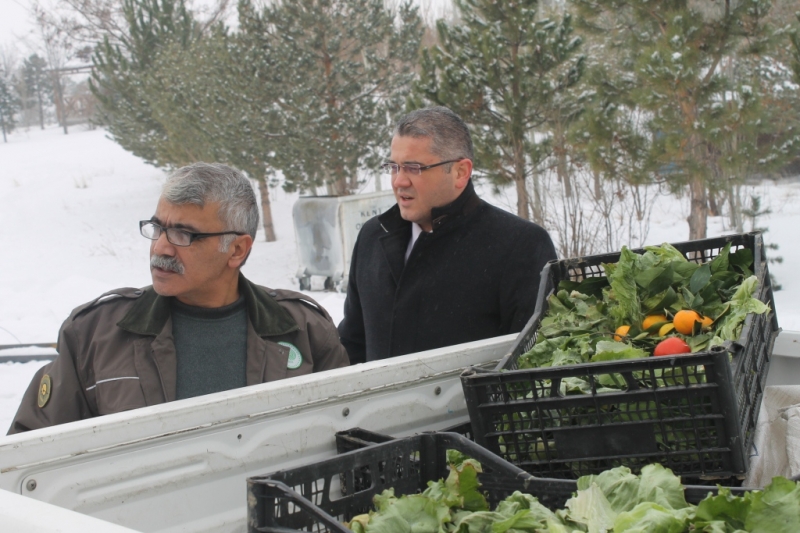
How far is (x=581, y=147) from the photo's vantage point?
1165cm

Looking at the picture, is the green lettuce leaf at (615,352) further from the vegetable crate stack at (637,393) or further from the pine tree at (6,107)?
the pine tree at (6,107)

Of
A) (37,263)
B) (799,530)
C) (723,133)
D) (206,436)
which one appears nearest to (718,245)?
(799,530)

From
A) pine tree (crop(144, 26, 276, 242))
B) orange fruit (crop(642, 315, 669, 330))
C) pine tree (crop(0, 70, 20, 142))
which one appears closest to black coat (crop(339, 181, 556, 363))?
orange fruit (crop(642, 315, 669, 330))

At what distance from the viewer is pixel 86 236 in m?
25.6

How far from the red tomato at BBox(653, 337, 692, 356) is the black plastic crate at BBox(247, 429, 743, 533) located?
0.52 metres

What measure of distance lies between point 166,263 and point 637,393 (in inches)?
61.8

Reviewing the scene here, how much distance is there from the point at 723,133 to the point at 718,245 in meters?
8.25

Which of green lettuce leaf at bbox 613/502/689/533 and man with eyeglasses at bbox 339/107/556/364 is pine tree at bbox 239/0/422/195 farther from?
green lettuce leaf at bbox 613/502/689/533

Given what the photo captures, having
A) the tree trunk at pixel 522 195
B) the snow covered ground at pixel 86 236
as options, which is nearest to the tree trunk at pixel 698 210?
the snow covered ground at pixel 86 236

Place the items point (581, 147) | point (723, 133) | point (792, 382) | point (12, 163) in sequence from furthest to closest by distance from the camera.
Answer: point (12, 163), point (581, 147), point (723, 133), point (792, 382)

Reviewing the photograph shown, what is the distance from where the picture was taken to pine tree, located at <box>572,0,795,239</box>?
10352mm

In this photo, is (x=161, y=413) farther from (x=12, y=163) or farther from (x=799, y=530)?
(x=12, y=163)

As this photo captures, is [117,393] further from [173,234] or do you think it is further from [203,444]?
[203,444]

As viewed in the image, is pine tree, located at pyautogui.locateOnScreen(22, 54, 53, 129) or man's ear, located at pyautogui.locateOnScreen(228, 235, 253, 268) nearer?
man's ear, located at pyautogui.locateOnScreen(228, 235, 253, 268)
